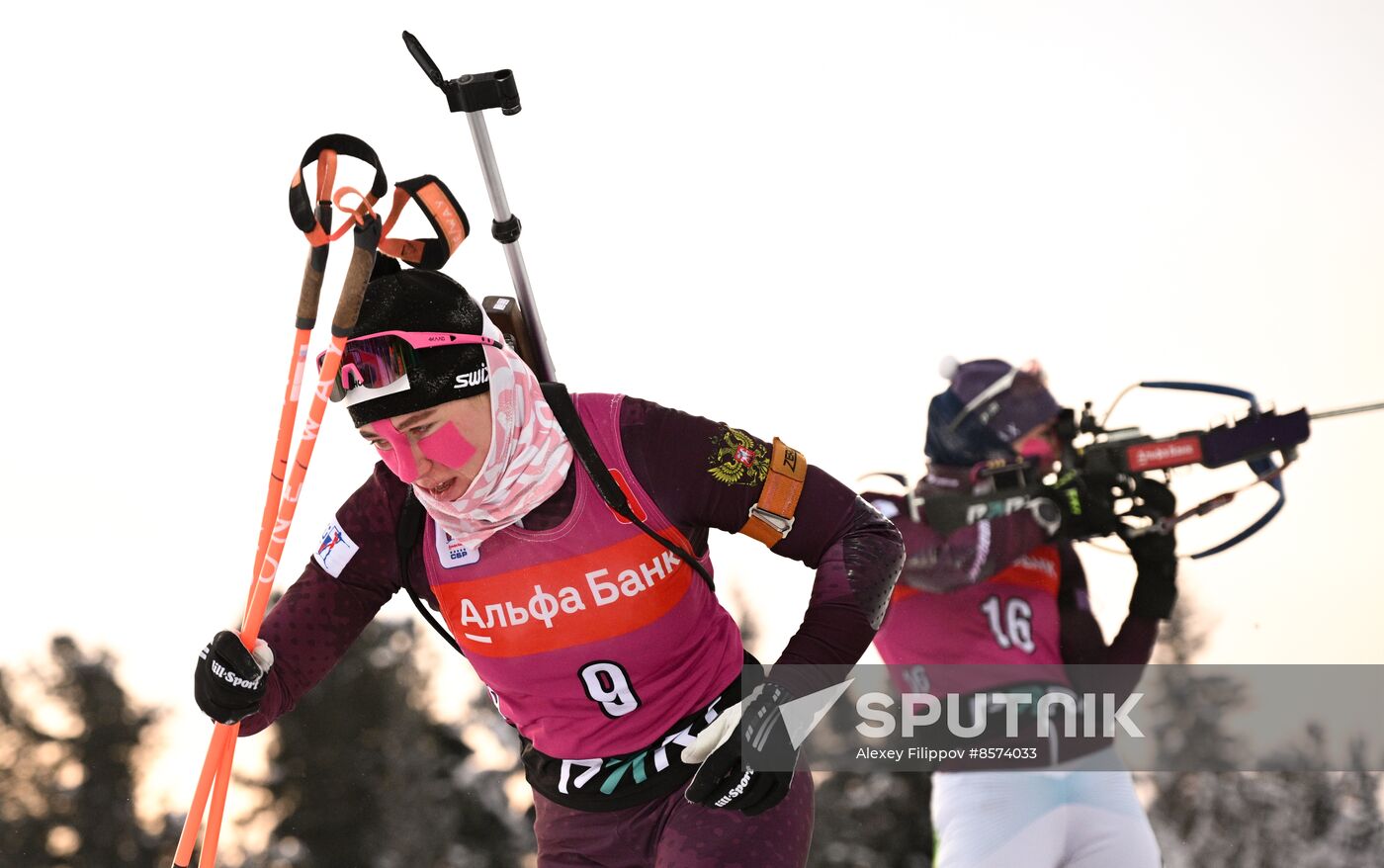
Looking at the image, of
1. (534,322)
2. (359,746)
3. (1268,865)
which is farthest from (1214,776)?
(534,322)

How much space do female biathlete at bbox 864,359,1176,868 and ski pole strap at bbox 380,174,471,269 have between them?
1.95m

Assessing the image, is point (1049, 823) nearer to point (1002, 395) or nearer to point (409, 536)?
point (1002, 395)

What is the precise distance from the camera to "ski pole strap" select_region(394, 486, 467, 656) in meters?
2.78

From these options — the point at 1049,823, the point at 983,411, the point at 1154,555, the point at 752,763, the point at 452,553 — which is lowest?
the point at 1049,823

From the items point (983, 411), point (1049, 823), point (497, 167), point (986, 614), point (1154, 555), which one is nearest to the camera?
point (497, 167)

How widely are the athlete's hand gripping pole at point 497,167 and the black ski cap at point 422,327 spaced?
338mm

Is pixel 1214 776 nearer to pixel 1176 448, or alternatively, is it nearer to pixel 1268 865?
pixel 1268 865

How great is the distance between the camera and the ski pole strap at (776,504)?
2578mm

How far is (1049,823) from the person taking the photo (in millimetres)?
4066

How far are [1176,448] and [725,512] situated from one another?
2941 millimetres

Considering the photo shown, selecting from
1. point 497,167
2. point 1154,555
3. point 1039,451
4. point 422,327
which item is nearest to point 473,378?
point 422,327

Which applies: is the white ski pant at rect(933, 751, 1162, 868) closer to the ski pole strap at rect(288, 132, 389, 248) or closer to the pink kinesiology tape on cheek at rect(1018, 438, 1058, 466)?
the pink kinesiology tape on cheek at rect(1018, 438, 1058, 466)

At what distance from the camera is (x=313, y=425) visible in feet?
8.21

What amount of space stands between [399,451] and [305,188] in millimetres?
489
